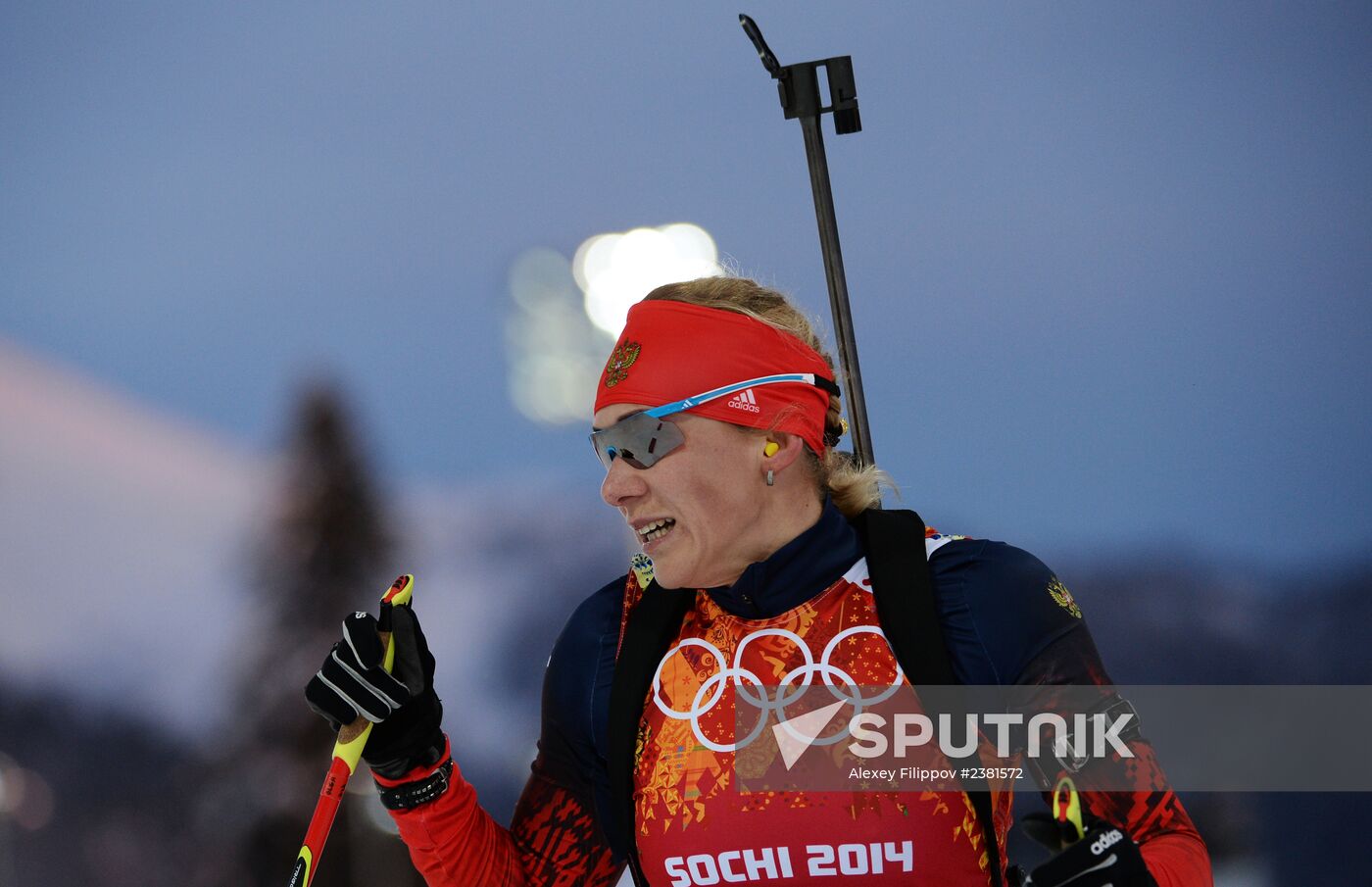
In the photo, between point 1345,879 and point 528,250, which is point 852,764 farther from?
point 528,250

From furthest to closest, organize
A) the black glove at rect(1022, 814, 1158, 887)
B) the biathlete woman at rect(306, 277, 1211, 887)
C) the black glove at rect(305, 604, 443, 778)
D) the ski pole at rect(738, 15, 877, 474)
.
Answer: the ski pole at rect(738, 15, 877, 474), the black glove at rect(305, 604, 443, 778), the biathlete woman at rect(306, 277, 1211, 887), the black glove at rect(1022, 814, 1158, 887)

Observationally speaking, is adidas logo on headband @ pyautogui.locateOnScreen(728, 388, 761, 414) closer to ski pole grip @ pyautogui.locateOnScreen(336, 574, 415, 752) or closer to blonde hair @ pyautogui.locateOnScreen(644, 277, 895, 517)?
blonde hair @ pyautogui.locateOnScreen(644, 277, 895, 517)

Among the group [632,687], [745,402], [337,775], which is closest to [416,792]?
[337,775]

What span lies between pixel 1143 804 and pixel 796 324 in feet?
3.19

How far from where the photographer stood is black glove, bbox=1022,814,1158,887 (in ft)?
4.52

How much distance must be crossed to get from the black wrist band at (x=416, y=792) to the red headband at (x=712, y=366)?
68cm

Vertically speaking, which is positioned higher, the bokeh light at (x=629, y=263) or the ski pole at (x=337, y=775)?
the bokeh light at (x=629, y=263)

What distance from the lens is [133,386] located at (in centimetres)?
450

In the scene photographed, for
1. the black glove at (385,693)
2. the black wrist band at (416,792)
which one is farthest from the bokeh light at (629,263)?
the black wrist band at (416,792)

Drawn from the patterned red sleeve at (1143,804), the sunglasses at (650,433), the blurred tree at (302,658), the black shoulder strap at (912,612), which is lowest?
the blurred tree at (302,658)

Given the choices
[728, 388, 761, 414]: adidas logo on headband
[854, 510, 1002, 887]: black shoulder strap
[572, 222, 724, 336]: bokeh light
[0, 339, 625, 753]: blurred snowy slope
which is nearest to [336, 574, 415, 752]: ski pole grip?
[728, 388, 761, 414]: adidas logo on headband

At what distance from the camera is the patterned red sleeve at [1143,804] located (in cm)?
162

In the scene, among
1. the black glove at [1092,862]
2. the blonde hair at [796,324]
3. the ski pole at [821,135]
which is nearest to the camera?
the black glove at [1092,862]

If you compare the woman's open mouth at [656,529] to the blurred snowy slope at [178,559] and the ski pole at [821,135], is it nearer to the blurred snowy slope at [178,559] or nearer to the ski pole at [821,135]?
the ski pole at [821,135]
